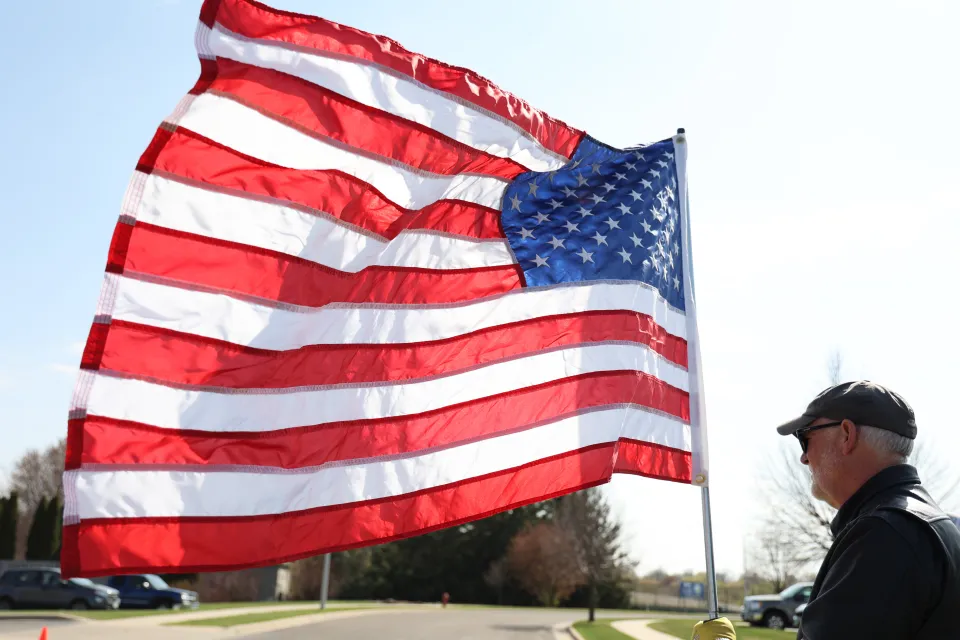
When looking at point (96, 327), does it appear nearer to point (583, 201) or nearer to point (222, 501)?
point (222, 501)

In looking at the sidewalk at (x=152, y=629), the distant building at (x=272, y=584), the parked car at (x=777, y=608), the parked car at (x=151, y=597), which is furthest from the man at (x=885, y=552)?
the distant building at (x=272, y=584)

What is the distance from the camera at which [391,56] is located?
17.2 feet

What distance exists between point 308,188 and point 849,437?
321 cm

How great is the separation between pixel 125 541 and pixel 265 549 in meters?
0.67

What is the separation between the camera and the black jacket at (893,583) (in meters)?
2.20

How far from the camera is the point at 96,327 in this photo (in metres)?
4.21

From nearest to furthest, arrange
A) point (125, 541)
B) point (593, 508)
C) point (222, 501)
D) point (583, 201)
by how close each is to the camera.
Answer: point (125, 541), point (222, 501), point (583, 201), point (593, 508)

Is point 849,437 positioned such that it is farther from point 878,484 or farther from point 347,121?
point 347,121

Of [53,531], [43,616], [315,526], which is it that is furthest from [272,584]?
[315,526]

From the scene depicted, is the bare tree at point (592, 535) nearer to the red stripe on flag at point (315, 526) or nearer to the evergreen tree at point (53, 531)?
the evergreen tree at point (53, 531)

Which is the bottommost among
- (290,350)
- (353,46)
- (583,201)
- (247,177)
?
(290,350)

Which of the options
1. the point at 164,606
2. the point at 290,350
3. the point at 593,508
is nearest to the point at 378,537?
the point at 290,350

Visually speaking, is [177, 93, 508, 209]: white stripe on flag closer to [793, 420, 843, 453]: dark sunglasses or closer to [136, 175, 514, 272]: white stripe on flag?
[136, 175, 514, 272]: white stripe on flag

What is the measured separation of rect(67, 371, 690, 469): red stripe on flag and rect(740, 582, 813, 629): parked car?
32.5 m
